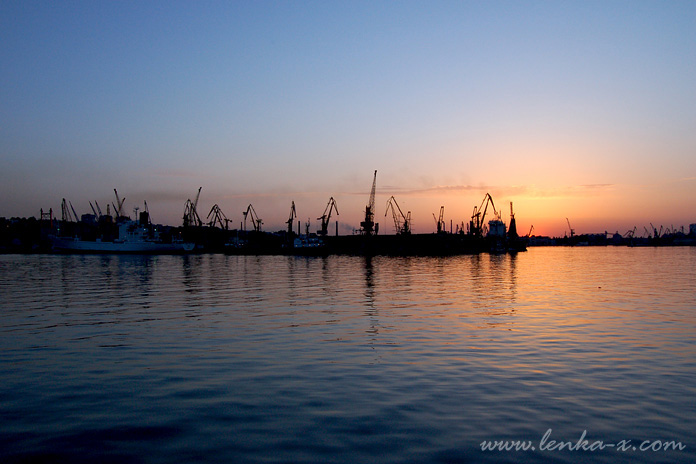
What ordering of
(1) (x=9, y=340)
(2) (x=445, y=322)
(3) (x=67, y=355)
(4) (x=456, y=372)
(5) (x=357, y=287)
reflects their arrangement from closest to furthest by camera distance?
1. (4) (x=456, y=372)
2. (3) (x=67, y=355)
3. (1) (x=9, y=340)
4. (2) (x=445, y=322)
5. (5) (x=357, y=287)

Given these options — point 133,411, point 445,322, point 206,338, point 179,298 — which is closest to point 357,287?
point 179,298

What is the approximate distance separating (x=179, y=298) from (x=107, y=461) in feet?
118

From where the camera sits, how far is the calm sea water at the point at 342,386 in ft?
36.7

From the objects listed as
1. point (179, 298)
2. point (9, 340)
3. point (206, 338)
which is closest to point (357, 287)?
point (179, 298)

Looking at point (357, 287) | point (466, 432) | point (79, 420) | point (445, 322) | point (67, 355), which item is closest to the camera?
point (466, 432)

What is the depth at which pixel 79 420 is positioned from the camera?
12820mm

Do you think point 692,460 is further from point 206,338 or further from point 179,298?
point 179,298

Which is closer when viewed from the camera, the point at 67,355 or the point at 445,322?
the point at 67,355

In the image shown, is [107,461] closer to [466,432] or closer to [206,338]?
[466,432]

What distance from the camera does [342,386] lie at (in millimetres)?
16172

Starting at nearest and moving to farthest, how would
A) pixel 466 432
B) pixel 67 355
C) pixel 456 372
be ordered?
pixel 466 432 → pixel 456 372 → pixel 67 355

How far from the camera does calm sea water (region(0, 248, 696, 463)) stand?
1119cm

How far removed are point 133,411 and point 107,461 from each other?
3.30 metres

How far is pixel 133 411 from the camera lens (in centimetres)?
1355
